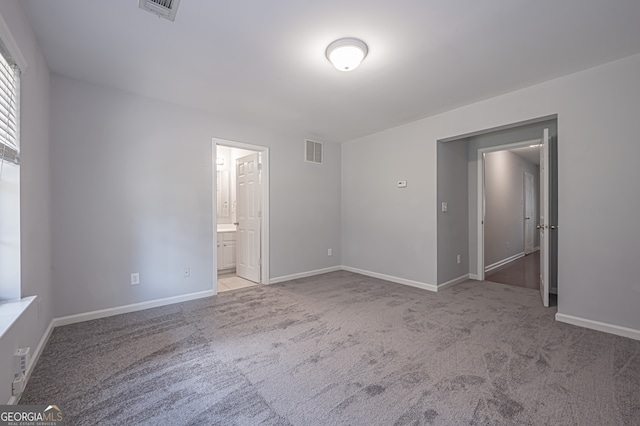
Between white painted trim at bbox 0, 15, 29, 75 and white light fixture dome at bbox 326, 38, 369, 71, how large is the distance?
197 centimetres

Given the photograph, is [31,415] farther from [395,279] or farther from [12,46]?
[395,279]

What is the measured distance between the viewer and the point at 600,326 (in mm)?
2670

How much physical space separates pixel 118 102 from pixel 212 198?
1463 millimetres

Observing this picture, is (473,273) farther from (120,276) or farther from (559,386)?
(120,276)

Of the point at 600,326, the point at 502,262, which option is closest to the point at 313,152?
the point at 600,326

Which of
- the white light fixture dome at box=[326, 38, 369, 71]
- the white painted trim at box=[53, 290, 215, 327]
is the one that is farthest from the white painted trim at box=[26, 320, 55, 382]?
the white light fixture dome at box=[326, 38, 369, 71]

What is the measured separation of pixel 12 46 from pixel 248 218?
332 cm

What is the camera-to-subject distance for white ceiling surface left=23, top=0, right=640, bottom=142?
Answer: 6.20 ft

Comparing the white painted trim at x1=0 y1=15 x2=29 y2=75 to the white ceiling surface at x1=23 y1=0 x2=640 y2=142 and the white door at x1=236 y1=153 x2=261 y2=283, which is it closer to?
the white ceiling surface at x1=23 y1=0 x2=640 y2=142

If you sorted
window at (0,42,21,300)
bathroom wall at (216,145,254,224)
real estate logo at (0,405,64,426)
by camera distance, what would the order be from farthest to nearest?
1. bathroom wall at (216,145,254,224)
2. window at (0,42,21,300)
3. real estate logo at (0,405,64,426)

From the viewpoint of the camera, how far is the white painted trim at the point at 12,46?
1.56 meters

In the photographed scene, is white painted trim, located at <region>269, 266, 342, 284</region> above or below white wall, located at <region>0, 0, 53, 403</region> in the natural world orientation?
below

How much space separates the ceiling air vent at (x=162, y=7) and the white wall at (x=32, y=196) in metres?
0.72

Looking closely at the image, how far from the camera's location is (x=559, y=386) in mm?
1846
